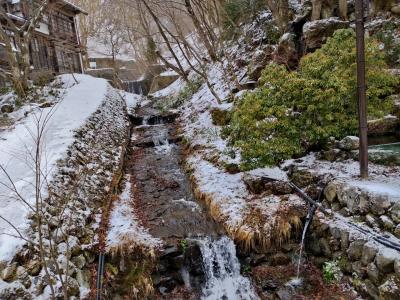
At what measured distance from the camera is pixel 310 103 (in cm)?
813

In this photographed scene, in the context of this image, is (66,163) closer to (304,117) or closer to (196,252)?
(196,252)

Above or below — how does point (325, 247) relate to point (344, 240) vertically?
below

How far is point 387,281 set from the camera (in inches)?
216

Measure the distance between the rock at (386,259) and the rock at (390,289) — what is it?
0.50ft

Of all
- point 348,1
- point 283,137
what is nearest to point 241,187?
point 283,137

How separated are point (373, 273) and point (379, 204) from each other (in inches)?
51.0

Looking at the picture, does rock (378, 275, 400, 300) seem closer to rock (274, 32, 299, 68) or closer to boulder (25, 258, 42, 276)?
boulder (25, 258, 42, 276)

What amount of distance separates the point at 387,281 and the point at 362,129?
3090 millimetres

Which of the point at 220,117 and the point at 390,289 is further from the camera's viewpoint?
the point at 220,117

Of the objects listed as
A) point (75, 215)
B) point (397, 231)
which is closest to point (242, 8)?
→ point (75, 215)

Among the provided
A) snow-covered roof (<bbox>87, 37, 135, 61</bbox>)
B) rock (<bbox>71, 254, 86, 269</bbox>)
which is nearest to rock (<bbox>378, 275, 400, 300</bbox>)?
rock (<bbox>71, 254, 86, 269</bbox>)

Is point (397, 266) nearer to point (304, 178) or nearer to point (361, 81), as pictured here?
point (304, 178)

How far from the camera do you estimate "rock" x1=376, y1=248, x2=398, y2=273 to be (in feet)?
18.0

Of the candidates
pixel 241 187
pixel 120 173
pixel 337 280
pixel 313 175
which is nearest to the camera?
pixel 337 280
